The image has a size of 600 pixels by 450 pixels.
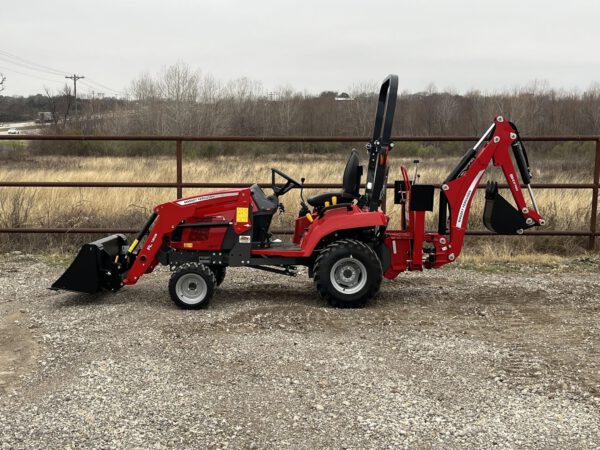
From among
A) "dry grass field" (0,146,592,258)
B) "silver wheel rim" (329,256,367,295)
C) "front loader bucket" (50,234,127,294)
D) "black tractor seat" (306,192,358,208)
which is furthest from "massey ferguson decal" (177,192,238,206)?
"dry grass field" (0,146,592,258)

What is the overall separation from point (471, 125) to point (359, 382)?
24.7 meters

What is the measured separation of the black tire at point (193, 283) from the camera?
5906 millimetres

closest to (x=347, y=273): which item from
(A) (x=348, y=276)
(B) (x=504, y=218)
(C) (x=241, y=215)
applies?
(A) (x=348, y=276)

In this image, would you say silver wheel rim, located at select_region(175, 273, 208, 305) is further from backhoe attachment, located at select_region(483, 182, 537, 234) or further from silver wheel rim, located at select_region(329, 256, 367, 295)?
backhoe attachment, located at select_region(483, 182, 537, 234)

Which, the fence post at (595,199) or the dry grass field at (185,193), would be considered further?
the dry grass field at (185,193)

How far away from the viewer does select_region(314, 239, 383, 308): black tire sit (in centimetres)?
587

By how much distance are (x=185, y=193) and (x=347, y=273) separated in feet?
24.6

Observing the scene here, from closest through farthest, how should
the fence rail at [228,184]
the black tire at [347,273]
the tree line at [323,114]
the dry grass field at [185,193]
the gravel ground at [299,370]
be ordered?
the gravel ground at [299,370] → the black tire at [347,273] → the fence rail at [228,184] → the dry grass field at [185,193] → the tree line at [323,114]

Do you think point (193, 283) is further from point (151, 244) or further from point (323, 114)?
point (323, 114)

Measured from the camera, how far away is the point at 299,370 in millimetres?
4441

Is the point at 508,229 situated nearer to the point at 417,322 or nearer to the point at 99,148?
the point at 417,322

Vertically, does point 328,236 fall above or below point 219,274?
above

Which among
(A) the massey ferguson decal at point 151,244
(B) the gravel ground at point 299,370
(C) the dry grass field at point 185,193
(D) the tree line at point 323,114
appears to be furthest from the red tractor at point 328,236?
(D) the tree line at point 323,114

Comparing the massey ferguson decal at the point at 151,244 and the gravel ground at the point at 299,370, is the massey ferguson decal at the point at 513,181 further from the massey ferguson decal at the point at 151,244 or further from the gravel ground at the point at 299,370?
the massey ferguson decal at the point at 151,244
